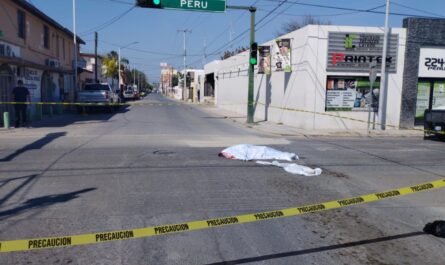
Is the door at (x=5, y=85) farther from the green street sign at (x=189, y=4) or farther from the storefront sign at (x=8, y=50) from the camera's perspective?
the green street sign at (x=189, y=4)

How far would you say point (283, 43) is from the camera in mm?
22922

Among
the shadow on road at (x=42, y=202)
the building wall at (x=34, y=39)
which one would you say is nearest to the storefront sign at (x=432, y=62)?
the shadow on road at (x=42, y=202)

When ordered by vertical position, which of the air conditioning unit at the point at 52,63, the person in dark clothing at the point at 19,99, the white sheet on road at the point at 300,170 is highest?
the air conditioning unit at the point at 52,63

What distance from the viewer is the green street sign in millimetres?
18719

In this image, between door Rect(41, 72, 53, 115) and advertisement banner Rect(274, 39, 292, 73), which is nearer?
advertisement banner Rect(274, 39, 292, 73)

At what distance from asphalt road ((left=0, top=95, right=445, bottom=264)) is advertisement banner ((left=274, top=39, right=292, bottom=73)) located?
1000cm

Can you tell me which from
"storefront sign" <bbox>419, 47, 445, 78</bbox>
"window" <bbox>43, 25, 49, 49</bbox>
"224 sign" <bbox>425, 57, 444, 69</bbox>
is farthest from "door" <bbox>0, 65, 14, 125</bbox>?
"224 sign" <bbox>425, 57, 444, 69</bbox>

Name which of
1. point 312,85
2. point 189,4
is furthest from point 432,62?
point 189,4

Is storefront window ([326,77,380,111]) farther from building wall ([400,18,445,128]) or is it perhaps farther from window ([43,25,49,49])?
window ([43,25,49,49])

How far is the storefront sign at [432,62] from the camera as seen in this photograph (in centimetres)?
2181

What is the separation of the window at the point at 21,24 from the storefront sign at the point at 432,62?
21.0m

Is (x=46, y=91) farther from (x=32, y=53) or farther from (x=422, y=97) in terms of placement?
(x=422, y=97)

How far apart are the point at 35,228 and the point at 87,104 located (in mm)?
22905

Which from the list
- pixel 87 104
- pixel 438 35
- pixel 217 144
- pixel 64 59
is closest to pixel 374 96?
pixel 438 35
